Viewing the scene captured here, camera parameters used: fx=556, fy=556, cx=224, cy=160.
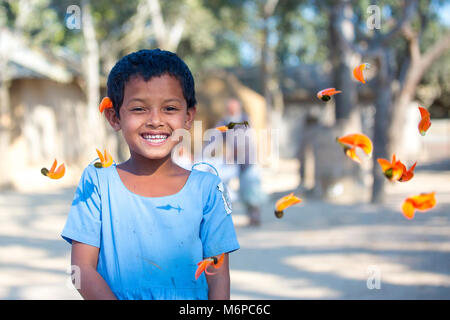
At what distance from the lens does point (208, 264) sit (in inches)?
72.8

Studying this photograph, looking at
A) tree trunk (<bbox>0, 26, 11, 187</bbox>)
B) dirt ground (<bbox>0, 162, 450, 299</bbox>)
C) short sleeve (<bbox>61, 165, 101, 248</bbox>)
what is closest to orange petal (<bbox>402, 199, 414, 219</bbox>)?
short sleeve (<bbox>61, 165, 101, 248</bbox>)

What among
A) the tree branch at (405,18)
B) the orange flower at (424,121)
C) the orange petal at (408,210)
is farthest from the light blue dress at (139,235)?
the tree branch at (405,18)

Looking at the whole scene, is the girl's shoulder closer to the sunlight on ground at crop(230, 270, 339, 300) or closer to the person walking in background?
the sunlight on ground at crop(230, 270, 339, 300)

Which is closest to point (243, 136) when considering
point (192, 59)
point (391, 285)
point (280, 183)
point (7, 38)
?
point (391, 285)

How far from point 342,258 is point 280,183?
9087 mm

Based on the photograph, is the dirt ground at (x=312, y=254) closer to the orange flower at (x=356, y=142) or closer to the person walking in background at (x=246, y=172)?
the person walking in background at (x=246, y=172)

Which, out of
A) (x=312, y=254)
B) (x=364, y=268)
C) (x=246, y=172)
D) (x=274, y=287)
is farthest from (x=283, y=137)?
(x=274, y=287)

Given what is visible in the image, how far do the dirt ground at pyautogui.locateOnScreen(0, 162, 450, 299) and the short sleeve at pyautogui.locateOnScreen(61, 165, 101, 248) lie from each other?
9.78 feet

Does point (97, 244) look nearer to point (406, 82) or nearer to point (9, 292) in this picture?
point (9, 292)

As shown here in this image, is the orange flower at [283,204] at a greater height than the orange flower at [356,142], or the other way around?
the orange flower at [356,142]

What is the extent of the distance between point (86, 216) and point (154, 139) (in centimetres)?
34

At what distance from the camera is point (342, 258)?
5996 mm

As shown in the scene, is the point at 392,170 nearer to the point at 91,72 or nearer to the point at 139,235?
the point at 139,235

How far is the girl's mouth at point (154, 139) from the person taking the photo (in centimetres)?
190
